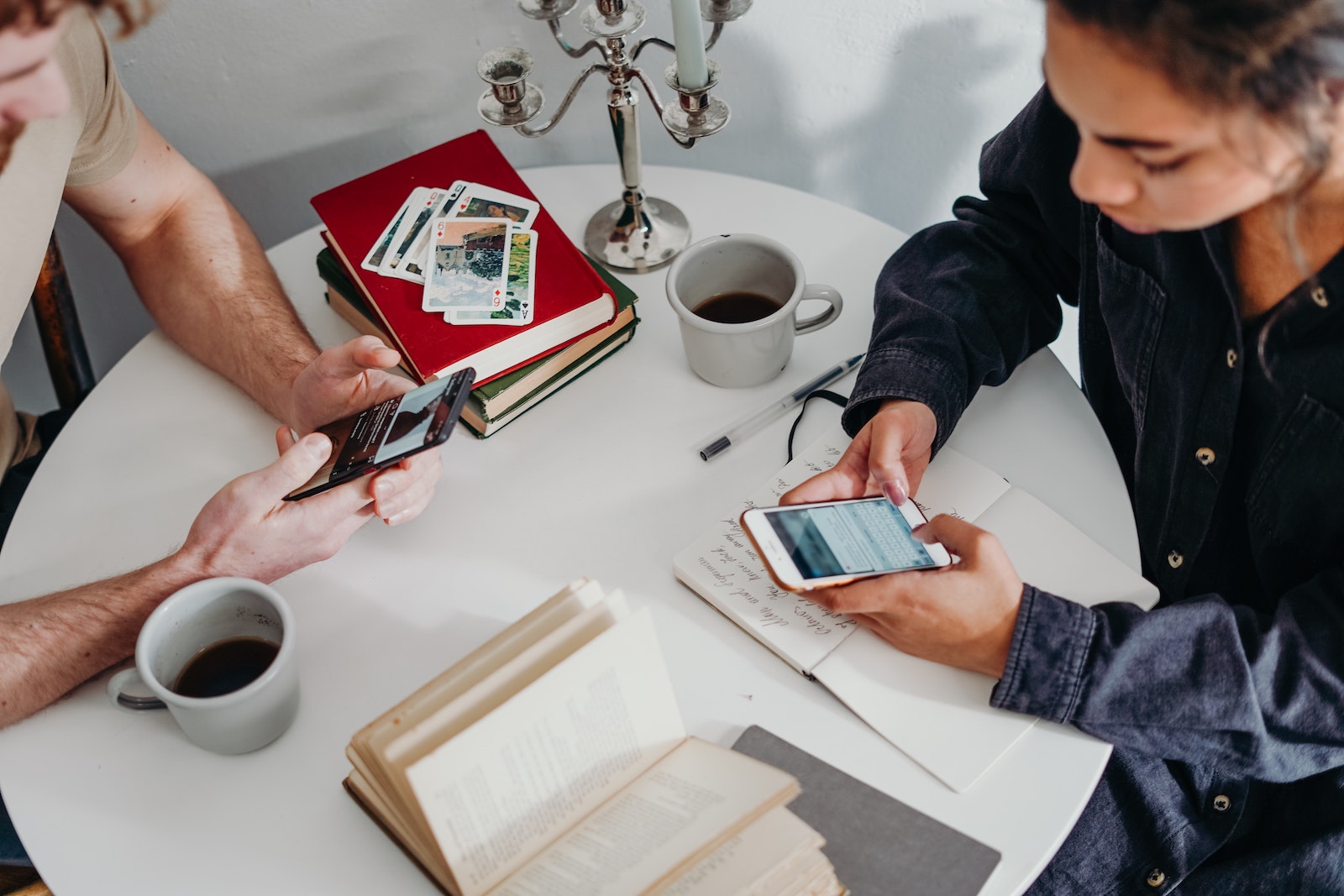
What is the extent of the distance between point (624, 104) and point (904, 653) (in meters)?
0.69

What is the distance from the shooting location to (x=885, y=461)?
0.97m

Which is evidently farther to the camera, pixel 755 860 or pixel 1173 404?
pixel 1173 404

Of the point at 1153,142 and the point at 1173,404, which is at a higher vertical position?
the point at 1153,142

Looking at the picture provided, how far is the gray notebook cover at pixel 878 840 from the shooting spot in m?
0.80

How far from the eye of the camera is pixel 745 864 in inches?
29.6

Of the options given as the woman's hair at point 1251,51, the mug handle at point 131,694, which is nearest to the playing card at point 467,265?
Answer: the mug handle at point 131,694

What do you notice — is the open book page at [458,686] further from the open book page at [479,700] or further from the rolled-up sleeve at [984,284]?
the rolled-up sleeve at [984,284]

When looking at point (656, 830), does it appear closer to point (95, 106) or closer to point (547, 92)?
point (95, 106)

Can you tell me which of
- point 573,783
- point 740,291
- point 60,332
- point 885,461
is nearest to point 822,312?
point 740,291

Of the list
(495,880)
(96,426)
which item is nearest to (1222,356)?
(495,880)

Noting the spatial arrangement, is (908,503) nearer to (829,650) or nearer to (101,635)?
(829,650)

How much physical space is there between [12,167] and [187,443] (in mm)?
338

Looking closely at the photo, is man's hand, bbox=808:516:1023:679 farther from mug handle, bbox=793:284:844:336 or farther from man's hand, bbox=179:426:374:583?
man's hand, bbox=179:426:374:583

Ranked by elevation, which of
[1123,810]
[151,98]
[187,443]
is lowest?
[1123,810]
